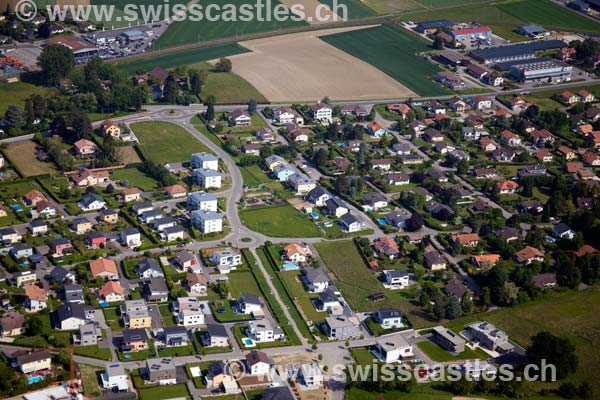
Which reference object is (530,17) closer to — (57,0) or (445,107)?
(445,107)

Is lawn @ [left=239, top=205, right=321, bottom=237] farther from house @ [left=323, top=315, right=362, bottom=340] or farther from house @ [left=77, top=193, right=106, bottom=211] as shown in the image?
house @ [left=323, top=315, right=362, bottom=340]

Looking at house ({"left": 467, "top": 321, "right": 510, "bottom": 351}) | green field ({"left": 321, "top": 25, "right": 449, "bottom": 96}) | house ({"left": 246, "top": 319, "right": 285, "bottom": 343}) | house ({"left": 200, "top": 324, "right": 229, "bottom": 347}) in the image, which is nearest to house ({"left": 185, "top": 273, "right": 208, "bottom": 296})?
house ({"left": 200, "top": 324, "right": 229, "bottom": 347})

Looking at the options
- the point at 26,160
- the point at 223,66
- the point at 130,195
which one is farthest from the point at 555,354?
the point at 223,66

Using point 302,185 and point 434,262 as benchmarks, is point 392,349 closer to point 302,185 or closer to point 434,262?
point 434,262

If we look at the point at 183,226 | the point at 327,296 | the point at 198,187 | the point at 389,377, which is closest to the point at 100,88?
the point at 198,187

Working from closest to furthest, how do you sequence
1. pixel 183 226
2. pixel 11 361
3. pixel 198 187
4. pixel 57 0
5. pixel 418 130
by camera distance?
pixel 11 361 < pixel 183 226 < pixel 198 187 < pixel 418 130 < pixel 57 0

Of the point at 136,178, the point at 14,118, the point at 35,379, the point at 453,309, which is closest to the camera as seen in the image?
the point at 35,379
